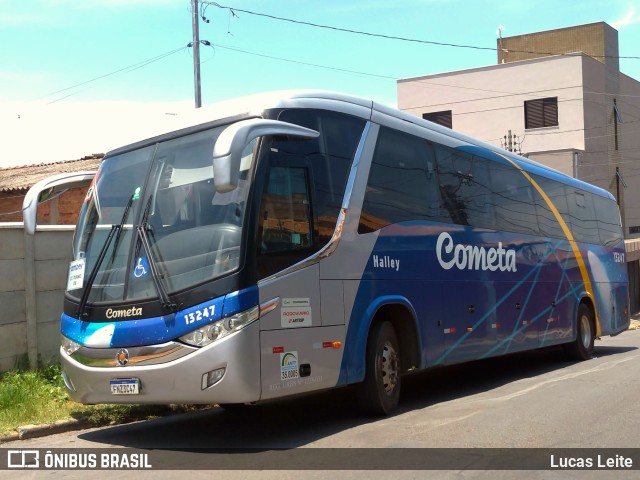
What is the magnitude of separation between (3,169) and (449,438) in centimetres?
2374

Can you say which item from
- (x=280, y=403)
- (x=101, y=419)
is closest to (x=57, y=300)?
(x=101, y=419)

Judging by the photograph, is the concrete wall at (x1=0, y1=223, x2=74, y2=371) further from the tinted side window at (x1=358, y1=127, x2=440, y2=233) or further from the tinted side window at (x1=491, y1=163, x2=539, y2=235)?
the tinted side window at (x1=491, y1=163, x2=539, y2=235)

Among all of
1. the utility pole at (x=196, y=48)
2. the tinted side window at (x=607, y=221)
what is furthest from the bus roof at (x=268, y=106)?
the utility pole at (x=196, y=48)

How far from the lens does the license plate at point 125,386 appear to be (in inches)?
302

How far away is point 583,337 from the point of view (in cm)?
1666

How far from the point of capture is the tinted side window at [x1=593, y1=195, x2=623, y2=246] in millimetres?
18391

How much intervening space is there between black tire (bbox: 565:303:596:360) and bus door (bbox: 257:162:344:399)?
9.25 meters

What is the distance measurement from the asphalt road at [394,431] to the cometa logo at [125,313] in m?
1.31

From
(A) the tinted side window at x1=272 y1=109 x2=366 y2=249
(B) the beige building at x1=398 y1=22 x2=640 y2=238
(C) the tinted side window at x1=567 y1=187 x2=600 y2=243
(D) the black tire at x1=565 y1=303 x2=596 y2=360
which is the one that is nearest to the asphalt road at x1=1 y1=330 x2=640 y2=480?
(A) the tinted side window at x1=272 y1=109 x2=366 y2=249

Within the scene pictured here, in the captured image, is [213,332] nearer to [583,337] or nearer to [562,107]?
[583,337]

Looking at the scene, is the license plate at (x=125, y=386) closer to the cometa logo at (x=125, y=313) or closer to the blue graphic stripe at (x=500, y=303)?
the cometa logo at (x=125, y=313)

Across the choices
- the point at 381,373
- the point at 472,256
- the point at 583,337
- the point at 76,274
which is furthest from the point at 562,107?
the point at 76,274

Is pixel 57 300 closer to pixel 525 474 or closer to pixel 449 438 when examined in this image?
pixel 449 438

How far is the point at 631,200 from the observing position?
172 ft
